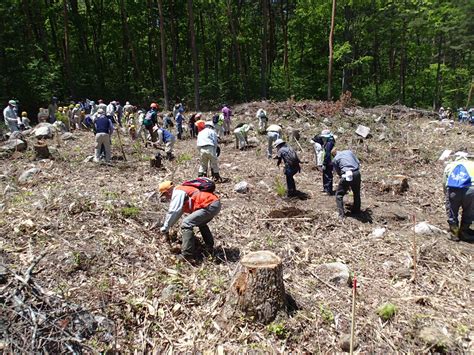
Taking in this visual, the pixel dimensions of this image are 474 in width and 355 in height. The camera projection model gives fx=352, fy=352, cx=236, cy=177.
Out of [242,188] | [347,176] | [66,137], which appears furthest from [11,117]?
[347,176]

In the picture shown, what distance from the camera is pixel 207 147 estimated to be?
29.4 feet

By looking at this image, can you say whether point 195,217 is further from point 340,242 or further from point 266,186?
point 266,186

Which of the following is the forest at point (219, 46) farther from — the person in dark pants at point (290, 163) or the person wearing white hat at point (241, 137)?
the person in dark pants at point (290, 163)

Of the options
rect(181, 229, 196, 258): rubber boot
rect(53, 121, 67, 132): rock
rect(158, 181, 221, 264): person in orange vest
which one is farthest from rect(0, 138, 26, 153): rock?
rect(181, 229, 196, 258): rubber boot

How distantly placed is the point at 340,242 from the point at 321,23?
2827cm

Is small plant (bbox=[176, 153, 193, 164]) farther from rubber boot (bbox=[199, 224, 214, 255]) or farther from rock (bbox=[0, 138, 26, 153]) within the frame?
rubber boot (bbox=[199, 224, 214, 255])

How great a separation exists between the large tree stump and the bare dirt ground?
15 centimetres

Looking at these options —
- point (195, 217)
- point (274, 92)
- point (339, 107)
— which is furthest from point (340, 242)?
point (274, 92)

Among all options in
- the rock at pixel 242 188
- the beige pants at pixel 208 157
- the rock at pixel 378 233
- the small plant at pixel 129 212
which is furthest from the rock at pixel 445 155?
the small plant at pixel 129 212

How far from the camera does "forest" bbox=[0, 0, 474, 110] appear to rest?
2328cm

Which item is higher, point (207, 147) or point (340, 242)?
point (207, 147)

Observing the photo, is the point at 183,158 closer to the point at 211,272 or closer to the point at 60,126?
the point at 211,272

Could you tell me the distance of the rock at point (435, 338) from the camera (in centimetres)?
391

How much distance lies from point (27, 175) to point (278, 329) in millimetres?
7877
